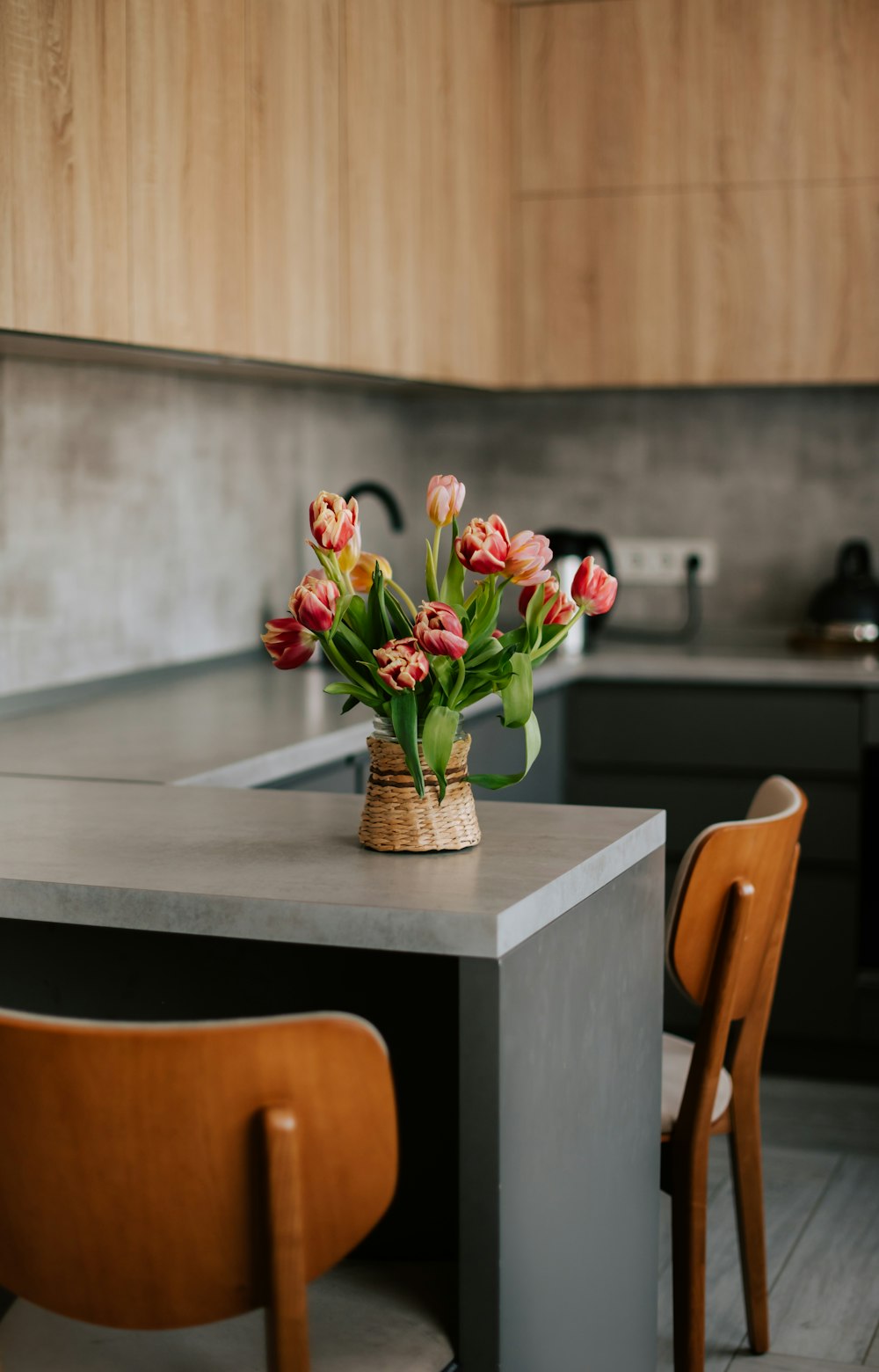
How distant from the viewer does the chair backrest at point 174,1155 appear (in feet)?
3.58

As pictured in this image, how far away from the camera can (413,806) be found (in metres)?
1.51

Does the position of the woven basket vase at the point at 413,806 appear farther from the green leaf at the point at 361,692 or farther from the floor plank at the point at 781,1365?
the floor plank at the point at 781,1365

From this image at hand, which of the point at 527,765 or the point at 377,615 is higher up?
the point at 377,615

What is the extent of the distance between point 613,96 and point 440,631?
2730 mm

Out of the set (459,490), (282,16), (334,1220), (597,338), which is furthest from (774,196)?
(334,1220)

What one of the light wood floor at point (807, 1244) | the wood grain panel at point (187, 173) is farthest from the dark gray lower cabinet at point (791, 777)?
the wood grain panel at point (187, 173)

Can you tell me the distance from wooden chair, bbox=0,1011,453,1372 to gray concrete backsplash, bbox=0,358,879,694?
1.68m

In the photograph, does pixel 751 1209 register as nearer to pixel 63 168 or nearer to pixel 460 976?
pixel 460 976

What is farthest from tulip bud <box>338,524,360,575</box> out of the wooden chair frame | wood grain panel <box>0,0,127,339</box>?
wood grain panel <box>0,0,127,339</box>

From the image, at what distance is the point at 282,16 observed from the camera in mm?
2756

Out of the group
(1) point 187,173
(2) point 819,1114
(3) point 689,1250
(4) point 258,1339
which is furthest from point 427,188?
(4) point 258,1339

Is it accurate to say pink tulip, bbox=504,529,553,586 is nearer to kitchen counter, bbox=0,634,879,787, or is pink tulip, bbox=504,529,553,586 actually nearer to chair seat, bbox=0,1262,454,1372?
chair seat, bbox=0,1262,454,1372

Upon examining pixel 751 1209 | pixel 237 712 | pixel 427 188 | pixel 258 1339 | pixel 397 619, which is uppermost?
pixel 427 188

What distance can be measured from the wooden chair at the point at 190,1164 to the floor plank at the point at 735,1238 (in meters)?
1.22
